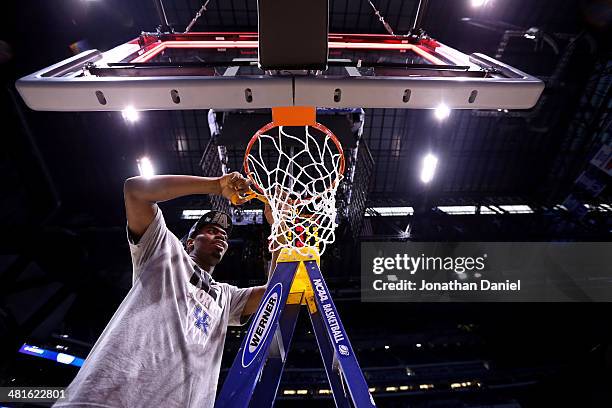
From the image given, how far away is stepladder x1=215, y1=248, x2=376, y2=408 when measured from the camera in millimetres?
1257

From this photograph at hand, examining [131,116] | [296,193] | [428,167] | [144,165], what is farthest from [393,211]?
[131,116]

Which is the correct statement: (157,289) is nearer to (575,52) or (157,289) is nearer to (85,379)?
(85,379)

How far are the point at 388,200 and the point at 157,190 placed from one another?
6.20 metres

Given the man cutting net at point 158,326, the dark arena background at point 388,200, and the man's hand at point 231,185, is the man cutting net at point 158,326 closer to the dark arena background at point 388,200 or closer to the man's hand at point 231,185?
the man's hand at point 231,185

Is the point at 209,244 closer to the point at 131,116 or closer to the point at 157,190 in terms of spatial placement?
the point at 157,190

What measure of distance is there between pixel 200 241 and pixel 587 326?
8.79 meters

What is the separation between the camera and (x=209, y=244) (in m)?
1.97

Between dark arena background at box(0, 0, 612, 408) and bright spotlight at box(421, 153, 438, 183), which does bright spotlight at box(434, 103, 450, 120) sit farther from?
bright spotlight at box(421, 153, 438, 183)

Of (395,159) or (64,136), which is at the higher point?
(395,159)

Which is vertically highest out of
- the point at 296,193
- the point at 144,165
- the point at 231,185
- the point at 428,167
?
the point at 428,167

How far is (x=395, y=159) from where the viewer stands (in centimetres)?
659

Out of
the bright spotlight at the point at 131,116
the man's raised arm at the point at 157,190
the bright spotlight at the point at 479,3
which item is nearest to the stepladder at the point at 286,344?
the man's raised arm at the point at 157,190

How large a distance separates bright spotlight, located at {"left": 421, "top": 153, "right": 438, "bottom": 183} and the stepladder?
198 inches

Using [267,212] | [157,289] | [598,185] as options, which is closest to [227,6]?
[267,212]
